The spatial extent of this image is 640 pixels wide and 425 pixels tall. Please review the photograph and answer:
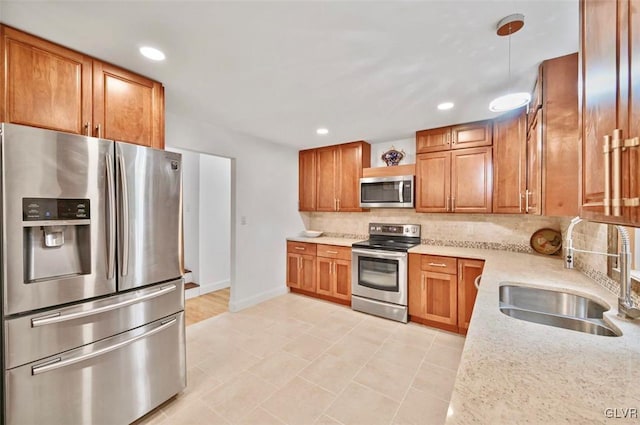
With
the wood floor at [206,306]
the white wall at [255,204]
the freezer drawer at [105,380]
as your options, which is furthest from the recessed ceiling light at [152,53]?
the wood floor at [206,306]

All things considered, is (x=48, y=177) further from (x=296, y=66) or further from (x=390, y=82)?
(x=390, y=82)

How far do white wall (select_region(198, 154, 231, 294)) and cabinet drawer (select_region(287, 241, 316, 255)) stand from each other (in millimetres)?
1223

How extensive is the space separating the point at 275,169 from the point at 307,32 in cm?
267

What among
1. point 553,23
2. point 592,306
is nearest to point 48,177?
point 553,23

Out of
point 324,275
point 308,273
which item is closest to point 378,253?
point 324,275

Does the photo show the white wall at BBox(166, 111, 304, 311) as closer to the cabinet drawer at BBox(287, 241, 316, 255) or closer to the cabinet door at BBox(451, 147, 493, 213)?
the cabinet drawer at BBox(287, 241, 316, 255)

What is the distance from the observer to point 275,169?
4.07 m

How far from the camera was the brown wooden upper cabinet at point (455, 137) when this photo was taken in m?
2.95

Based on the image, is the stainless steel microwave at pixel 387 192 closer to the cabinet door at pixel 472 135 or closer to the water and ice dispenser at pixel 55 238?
the cabinet door at pixel 472 135

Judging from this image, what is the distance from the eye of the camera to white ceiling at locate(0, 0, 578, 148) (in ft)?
4.34

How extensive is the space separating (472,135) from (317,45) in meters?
2.29

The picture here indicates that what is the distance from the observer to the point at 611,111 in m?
0.73

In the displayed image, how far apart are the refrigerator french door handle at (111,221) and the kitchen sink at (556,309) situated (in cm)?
227

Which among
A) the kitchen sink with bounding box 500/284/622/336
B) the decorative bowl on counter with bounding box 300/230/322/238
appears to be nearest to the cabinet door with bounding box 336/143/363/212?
the decorative bowl on counter with bounding box 300/230/322/238
